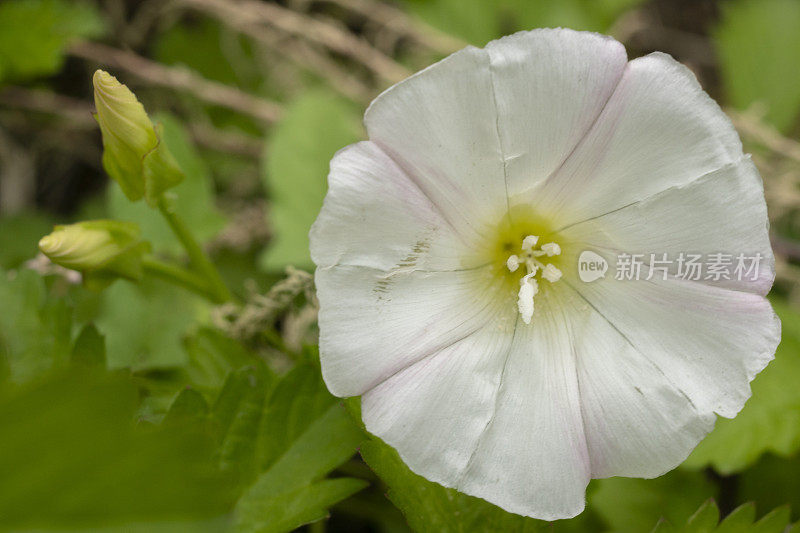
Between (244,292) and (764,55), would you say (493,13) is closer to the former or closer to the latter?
(764,55)

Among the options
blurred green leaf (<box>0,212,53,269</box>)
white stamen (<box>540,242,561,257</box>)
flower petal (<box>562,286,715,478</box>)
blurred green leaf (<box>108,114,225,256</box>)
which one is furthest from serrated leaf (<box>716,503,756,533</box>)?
blurred green leaf (<box>0,212,53,269</box>)

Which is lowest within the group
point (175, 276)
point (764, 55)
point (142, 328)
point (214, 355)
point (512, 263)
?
point (142, 328)

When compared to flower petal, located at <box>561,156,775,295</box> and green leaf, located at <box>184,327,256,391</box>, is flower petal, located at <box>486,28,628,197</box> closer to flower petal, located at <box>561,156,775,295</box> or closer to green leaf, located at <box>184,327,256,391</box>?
flower petal, located at <box>561,156,775,295</box>

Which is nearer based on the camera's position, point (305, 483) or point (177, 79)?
point (305, 483)

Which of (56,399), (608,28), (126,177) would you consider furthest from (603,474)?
(608,28)

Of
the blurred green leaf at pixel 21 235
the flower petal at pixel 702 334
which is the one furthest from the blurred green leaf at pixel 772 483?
the blurred green leaf at pixel 21 235

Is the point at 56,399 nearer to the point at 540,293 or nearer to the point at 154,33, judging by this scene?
the point at 540,293

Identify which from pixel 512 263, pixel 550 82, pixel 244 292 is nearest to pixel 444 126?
pixel 550 82

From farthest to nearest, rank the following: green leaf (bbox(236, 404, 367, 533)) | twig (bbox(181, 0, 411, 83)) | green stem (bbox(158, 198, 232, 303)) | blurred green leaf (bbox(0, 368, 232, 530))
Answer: twig (bbox(181, 0, 411, 83)) < green stem (bbox(158, 198, 232, 303)) < green leaf (bbox(236, 404, 367, 533)) < blurred green leaf (bbox(0, 368, 232, 530))
